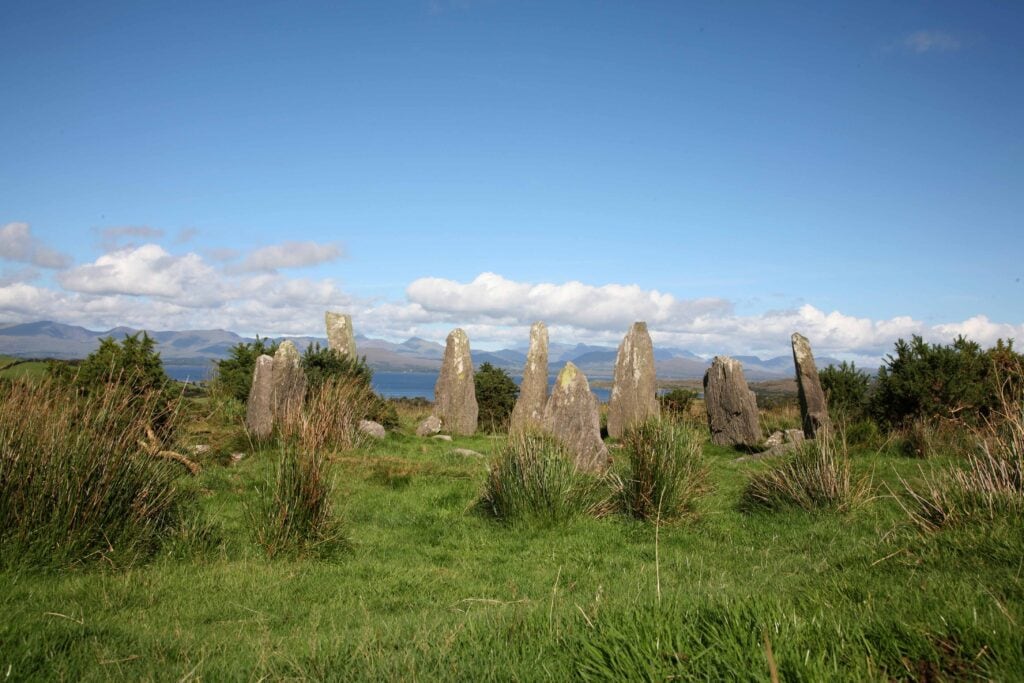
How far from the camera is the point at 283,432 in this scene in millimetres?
8562

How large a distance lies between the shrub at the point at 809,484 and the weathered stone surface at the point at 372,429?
9.53 metres

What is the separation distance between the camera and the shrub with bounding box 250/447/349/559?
7.59 m

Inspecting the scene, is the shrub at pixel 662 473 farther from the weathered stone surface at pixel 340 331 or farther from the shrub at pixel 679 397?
the weathered stone surface at pixel 340 331

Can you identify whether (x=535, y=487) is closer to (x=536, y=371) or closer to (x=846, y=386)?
(x=536, y=371)

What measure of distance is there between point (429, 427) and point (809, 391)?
10496 millimetres

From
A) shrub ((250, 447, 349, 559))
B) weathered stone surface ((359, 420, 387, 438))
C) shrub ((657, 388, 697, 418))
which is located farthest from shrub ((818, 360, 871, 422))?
shrub ((250, 447, 349, 559))

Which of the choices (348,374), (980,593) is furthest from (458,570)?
(348,374)

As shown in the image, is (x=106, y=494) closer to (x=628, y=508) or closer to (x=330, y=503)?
(x=330, y=503)

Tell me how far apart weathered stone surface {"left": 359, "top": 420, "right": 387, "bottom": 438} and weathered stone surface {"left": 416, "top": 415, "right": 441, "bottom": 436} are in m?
2.19

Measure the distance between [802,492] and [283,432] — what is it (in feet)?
23.0

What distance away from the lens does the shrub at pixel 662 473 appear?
9.55m

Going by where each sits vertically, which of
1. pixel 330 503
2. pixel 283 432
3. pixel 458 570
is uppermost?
pixel 283 432

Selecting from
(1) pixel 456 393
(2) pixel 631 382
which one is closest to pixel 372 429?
(1) pixel 456 393

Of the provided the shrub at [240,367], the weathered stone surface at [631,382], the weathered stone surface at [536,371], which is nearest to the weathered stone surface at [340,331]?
the shrub at [240,367]
